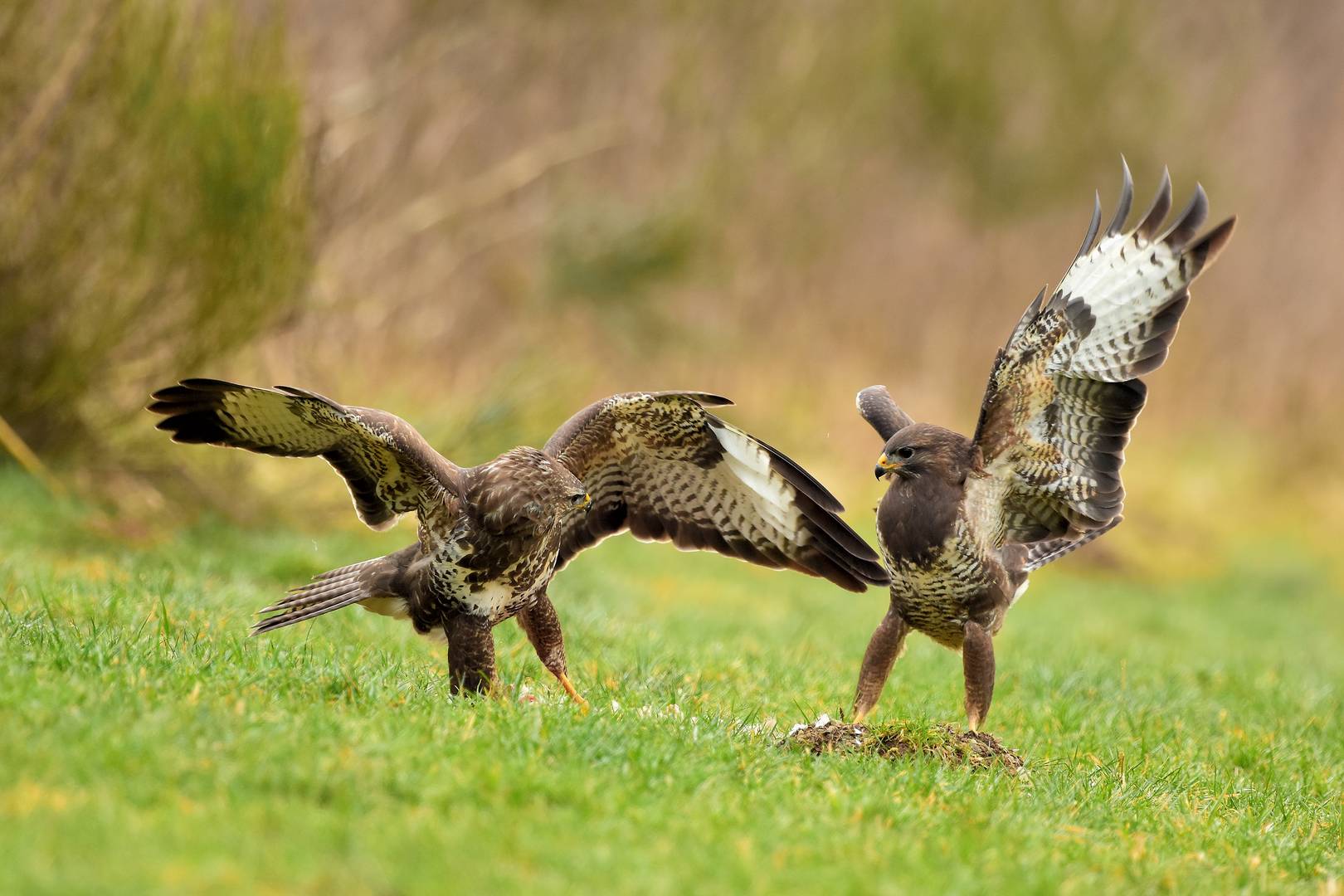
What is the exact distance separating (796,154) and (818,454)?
6.39 m

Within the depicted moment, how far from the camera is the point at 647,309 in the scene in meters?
18.6

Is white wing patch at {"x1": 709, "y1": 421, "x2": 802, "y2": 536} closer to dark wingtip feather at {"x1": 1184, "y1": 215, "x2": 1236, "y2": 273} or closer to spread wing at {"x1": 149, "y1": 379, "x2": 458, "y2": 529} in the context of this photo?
spread wing at {"x1": 149, "y1": 379, "x2": 458, "y2": 529}

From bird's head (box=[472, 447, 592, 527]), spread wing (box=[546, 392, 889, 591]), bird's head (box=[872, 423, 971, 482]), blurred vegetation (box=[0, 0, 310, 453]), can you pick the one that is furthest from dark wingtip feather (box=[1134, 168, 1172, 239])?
blurred vegetation (box=[0, 0, 310, 453])

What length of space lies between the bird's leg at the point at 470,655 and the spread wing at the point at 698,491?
770 millimetres

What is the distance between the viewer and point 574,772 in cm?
411

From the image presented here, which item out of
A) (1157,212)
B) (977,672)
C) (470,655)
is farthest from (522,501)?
(1157,212)

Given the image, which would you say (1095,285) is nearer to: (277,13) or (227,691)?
(227,691)

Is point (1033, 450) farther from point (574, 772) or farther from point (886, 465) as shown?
point (574, 772)

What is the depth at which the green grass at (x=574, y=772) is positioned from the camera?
11.1 ft

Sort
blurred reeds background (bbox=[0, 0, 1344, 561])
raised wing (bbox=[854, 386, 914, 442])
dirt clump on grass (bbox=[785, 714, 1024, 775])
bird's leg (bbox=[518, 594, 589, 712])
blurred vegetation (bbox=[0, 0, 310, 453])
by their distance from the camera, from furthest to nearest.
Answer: blurred reeds background (bbox=[0, 0, 1344, 561]) → blurred vegetation (bbox=[0, 0, 310, 453]) → raised wing (bbox=[854, 386, 914, 442]) → bird's leg (bbox=[518, 594, 589, 712]) → dirt clump on grass (bbox=[785, 714, 1024, 775])

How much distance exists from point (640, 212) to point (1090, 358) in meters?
13.3

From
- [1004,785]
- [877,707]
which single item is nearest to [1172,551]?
[877,707]

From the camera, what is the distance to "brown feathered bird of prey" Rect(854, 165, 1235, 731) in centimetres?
537

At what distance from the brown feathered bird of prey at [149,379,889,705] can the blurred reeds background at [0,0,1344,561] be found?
171 inches
